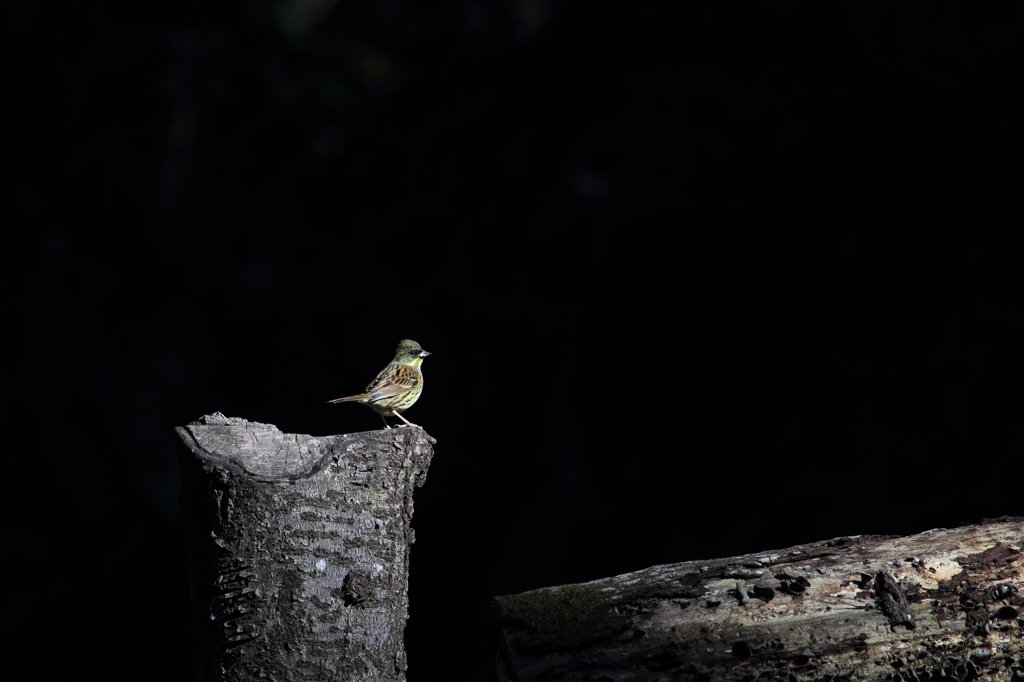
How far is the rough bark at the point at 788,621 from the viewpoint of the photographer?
7.00 feet

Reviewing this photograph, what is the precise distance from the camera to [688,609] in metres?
2.22

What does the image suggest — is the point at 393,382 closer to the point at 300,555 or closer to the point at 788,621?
the point at 300,555

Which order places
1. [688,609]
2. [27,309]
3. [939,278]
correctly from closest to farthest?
[688,609] → [939,278] → [27,309]

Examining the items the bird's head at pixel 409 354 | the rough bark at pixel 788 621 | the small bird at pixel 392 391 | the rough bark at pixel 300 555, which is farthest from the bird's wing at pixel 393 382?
the rough bark at pixel 788 621

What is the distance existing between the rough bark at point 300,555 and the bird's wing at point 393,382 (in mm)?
1406

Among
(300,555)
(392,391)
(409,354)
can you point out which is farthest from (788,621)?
(409,354)

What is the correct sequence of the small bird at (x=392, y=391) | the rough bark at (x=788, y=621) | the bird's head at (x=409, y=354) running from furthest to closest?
1. the bird's head at (x=409, y=354)
2. the small bird at (x=392, y=391)
3. the rough bark at (x=788, y=621)

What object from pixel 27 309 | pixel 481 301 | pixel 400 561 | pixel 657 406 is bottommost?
pixel 400 561

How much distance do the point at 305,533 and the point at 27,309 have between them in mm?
3915

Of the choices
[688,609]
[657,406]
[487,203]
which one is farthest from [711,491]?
[688,609]

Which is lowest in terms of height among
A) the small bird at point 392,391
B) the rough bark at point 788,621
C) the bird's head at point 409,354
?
the rough bark at point 788,621

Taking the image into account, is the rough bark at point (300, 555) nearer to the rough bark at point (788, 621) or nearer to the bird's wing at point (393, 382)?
the rough bark at point (788, 621)

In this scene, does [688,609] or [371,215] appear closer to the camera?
[688,609]

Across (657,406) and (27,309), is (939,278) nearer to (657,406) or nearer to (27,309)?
(657,406)
